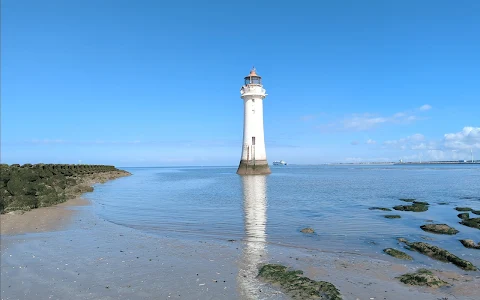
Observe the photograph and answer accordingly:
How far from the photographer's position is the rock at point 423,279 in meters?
6.27

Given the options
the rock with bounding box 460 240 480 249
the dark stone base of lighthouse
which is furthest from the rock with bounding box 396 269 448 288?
the dark stone base of lighthouse

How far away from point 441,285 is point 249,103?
42128 millimetres

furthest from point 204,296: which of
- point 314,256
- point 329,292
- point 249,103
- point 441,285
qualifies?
point 249,103

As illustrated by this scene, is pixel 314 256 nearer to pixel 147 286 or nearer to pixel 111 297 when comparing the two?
pixel 147 286

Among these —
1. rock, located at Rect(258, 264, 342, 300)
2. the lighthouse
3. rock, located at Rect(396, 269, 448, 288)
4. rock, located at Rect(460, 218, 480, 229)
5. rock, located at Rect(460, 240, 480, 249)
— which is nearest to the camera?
rock, located at Rect(258, 264, 342, 300)

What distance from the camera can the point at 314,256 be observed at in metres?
8.36

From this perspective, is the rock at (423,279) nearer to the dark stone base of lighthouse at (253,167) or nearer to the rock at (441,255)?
the rock at (441,255)

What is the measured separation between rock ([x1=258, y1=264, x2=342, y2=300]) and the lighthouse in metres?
40.4

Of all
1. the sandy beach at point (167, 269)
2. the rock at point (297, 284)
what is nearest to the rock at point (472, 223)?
the sandy beach at point (167, 269)

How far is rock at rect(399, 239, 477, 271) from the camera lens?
7.43 m

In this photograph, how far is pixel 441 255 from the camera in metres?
8.20

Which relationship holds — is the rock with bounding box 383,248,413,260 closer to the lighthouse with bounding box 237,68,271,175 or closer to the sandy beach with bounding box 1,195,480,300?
the sandy beach with bounding box 1,195,480,300

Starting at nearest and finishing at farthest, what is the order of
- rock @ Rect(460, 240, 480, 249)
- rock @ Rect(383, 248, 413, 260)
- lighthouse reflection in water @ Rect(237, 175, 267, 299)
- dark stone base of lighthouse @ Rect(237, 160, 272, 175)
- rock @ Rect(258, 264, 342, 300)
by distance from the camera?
rock @ Rect(258, 264, 342, 300) → lighthouse reflection in water @ Rect(237, 175, 267, 299) → rock @ Rect(383, 248, 413, 260) → rock @ Rect(460, 240, 480, 249) → dark stone base of lighthouse @ Rect(237, 160, 272, 175)

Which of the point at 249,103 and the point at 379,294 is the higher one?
the point at 249,103
